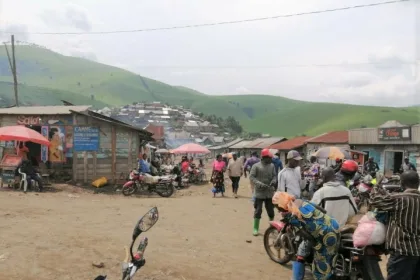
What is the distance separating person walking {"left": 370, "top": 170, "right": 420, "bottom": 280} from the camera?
13.6 ft

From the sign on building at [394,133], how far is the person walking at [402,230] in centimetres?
2192

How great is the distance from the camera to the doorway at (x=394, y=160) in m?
25.5

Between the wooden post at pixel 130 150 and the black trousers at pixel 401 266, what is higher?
the wooden post at pixel 130 150

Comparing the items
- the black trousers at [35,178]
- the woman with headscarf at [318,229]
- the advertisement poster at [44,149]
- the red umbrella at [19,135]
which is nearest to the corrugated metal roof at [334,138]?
the advertisement poster at [44,149]

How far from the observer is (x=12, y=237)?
7.55 meters

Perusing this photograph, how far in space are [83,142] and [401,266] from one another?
15.0 m

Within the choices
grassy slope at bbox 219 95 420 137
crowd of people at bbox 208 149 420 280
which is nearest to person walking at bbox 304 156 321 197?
crowd of people at bbox 208 149 420 280

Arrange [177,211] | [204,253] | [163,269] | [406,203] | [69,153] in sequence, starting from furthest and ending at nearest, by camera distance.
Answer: [69,153], [177,211], [204,253], [163,269], [406,203]

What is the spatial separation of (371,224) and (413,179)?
626 millimetres

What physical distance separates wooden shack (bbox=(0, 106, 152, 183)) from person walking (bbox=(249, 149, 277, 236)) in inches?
387

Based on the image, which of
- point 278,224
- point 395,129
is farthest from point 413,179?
point 395,129

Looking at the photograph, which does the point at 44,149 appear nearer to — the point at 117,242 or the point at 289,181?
the point at 117,242

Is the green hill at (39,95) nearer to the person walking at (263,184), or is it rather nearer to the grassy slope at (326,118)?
the grassy slope at (326,118)

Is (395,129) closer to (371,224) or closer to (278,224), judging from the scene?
(278,224)
